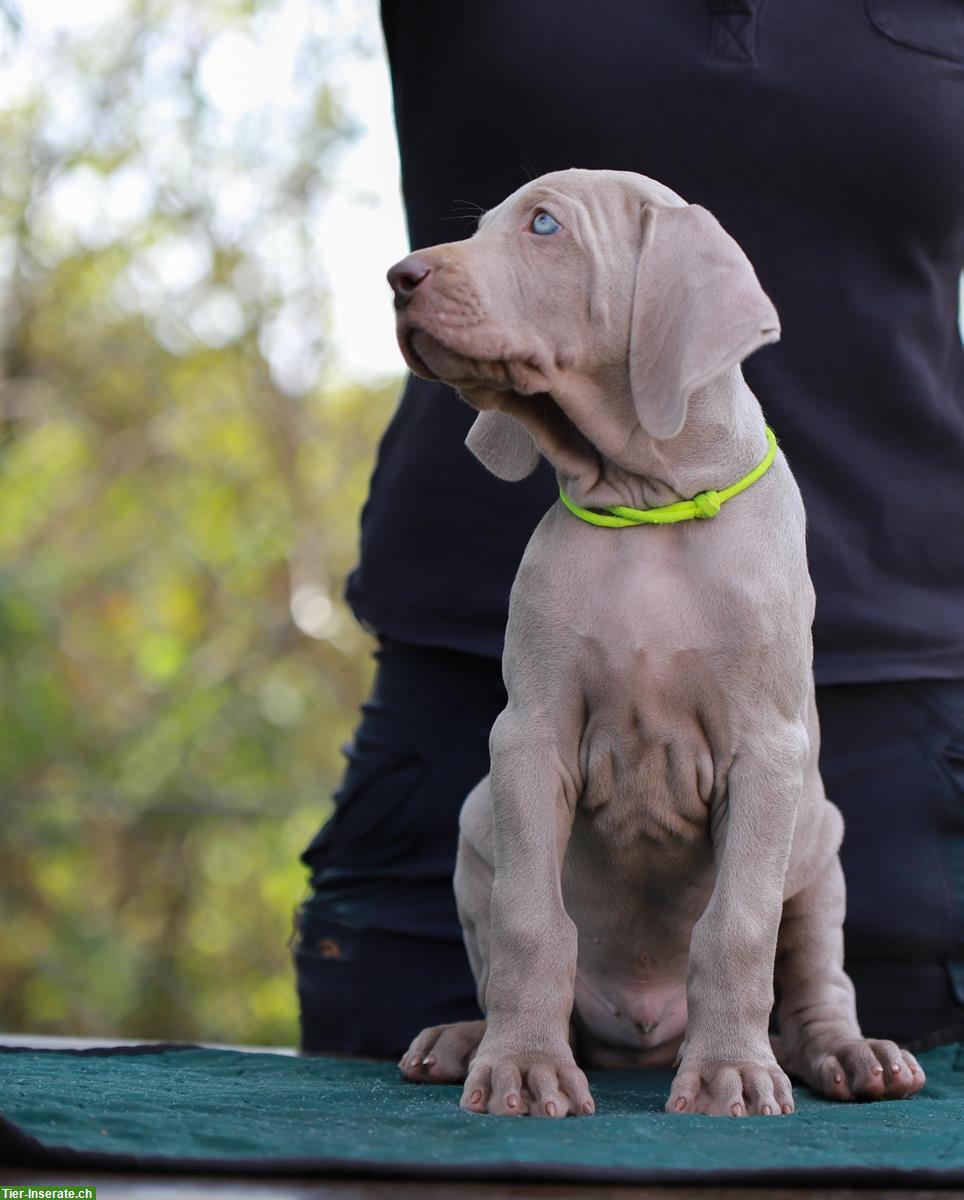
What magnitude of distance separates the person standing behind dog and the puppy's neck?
1.91ft

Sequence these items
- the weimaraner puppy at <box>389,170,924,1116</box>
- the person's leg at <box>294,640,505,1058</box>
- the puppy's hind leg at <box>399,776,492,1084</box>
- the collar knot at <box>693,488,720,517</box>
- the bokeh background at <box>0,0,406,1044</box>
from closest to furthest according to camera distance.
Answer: the weimaraner puppy at <box>389,170,924,1116</box>, the collar knot at <box>693,488,720,517</box>, the puppy's hind leg at <box>399,776,492,1084</box>, the person's leg at <box>294,640,505,1058</box>, the bokeh background at <box>0,0,406,1044</box>

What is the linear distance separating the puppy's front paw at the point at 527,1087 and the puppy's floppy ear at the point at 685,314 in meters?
0.84

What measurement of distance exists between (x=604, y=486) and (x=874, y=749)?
0.90m

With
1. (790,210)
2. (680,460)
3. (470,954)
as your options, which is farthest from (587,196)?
(470,954)

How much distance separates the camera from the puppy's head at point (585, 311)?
2.14m

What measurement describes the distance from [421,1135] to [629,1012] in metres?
0.92

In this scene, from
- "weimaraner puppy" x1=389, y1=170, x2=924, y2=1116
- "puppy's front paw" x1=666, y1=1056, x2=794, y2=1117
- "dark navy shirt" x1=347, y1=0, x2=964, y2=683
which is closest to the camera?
"puppy's front paw" x1=666, y1=1056, x2=794, y2=1117

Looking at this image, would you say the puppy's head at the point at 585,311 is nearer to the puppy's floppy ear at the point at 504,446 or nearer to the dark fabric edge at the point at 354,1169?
the puppy's floppy ear at the point at 504,446

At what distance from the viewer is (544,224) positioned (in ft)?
7.42

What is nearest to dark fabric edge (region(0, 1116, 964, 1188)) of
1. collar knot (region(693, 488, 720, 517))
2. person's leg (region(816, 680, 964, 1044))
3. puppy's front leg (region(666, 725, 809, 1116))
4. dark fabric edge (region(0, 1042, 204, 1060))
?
puppy's front leg (region(666, 725, 809, 1116))

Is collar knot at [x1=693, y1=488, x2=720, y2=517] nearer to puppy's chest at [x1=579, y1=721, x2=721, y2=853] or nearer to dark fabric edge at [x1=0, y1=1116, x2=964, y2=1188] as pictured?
puppy's chest at [x1=579, y1=721, x2=721, y2=853]

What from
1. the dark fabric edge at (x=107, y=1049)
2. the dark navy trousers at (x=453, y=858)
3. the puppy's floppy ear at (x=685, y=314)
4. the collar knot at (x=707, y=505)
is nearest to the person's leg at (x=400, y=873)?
the dark navy trousers at (x=453, y=858)

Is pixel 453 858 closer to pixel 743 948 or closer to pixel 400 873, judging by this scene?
pixel 400 873

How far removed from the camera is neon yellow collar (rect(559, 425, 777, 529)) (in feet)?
7.37
